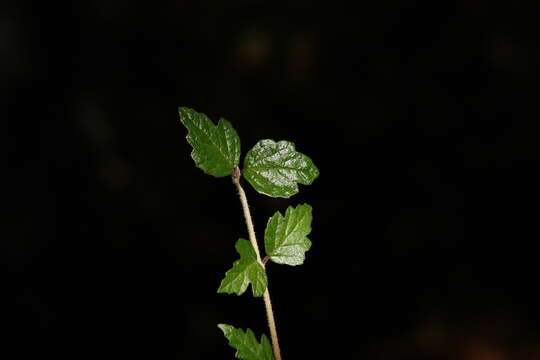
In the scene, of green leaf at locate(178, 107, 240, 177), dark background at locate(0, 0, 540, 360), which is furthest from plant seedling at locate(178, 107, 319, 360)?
dark background at locate(0, 0, 540, 360)

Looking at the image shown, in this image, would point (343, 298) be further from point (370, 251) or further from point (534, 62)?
point (534, 62)

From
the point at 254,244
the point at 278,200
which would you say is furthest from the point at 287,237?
the point at 278,200

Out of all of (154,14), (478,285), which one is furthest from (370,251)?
(154,14)

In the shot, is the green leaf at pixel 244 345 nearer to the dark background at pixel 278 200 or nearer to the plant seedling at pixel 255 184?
the plant seedling at pixel 255 184

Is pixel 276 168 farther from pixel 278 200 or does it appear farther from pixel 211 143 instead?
pixel 278 200

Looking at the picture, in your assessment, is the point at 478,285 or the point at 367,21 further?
the point at 367,21
